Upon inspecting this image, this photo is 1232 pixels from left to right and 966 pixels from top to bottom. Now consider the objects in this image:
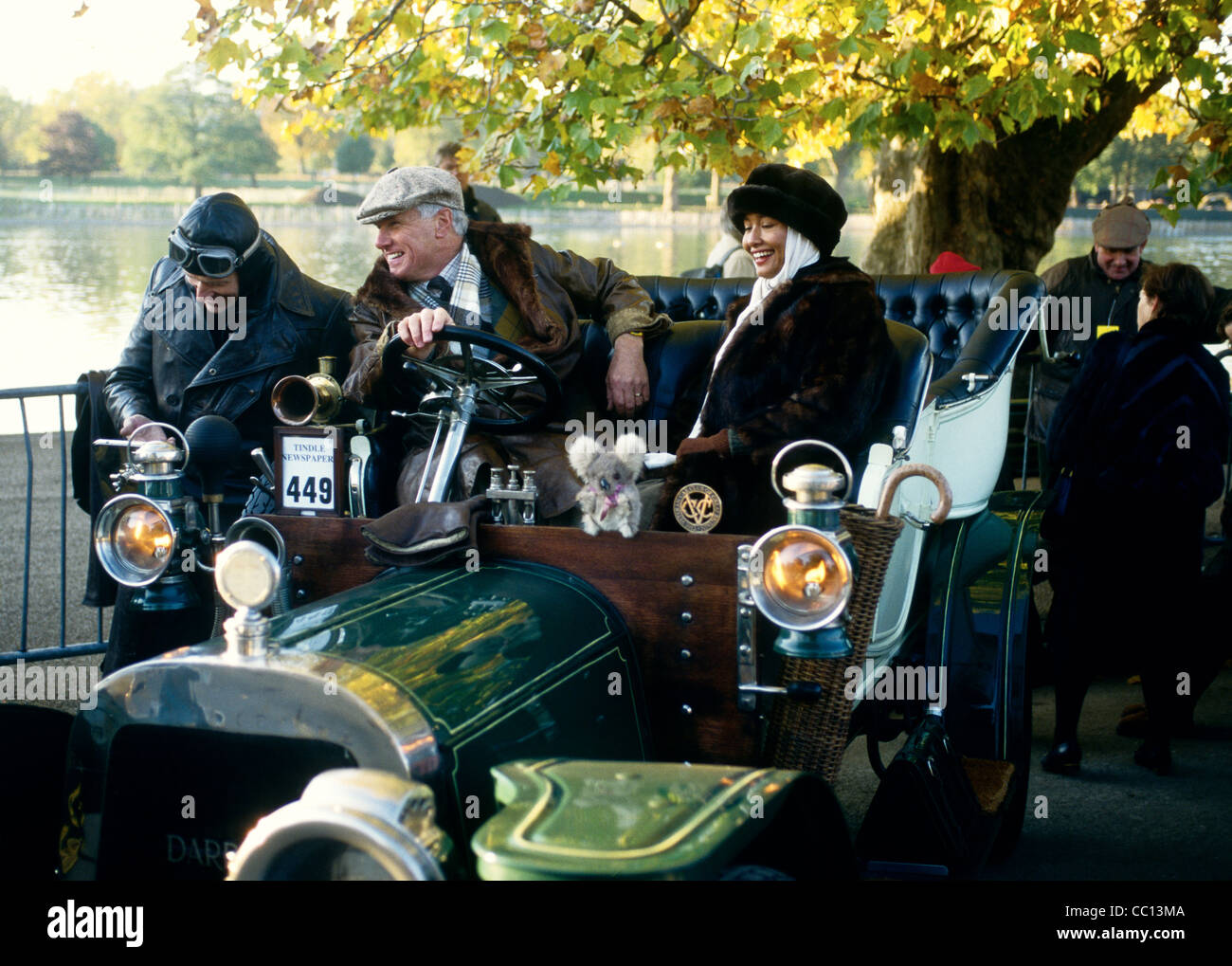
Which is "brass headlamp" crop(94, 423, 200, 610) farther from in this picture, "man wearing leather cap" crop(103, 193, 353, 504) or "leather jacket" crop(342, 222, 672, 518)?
"man wearing leather cap" crop(103, 193, 353, 504)

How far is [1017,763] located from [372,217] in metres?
2.63

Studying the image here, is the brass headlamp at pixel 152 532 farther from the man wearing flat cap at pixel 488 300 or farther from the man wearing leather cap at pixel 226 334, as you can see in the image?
the man wearing leather cap at pixel 226 334

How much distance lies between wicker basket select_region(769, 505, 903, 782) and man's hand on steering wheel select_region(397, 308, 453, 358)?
1156 millimetres

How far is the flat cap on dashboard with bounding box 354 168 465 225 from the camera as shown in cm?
386

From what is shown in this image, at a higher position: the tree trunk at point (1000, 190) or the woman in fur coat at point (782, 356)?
the tree trunk at point (1000, 190)

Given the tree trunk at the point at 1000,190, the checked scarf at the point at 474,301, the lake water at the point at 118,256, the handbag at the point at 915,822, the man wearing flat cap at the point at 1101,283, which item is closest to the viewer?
the handbag at the point at 915,822

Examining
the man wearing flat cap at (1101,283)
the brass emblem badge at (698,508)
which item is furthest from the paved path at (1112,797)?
the man wearing flat cap at (1101,283)

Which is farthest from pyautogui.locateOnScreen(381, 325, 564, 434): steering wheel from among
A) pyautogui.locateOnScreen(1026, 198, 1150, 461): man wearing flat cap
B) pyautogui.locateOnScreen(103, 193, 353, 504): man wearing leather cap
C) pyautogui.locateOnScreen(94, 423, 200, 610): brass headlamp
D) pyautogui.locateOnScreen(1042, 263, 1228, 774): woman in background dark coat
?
pyautogui.locateOnScreen(1026, 198, 1150, 461): man wearing flat cap

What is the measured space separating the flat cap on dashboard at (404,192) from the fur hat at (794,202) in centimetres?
93

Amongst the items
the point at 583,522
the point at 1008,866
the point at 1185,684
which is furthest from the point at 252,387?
the point at 1185,684

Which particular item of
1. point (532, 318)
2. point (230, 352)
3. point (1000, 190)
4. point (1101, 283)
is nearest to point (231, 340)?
point (230, 352)

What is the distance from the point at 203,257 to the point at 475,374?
170 cm

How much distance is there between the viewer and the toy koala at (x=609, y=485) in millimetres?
2803

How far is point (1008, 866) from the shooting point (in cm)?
385
